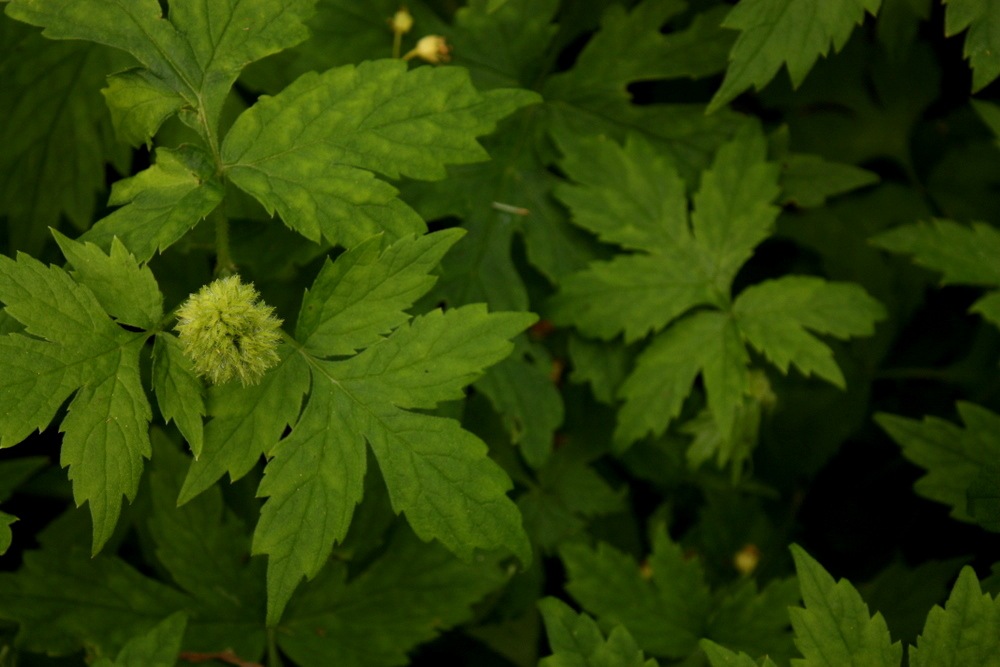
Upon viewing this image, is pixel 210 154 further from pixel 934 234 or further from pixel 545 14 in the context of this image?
pixel 934 234

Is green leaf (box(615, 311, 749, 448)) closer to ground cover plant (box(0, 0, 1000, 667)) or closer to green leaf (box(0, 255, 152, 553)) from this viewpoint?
ground cover plant (box(0, 0, 1000, 667))

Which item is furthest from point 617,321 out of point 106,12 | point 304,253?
point 106,12

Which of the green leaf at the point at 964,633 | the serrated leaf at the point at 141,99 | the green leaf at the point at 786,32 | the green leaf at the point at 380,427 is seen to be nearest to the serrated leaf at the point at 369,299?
the green leaf at the point at 380,427

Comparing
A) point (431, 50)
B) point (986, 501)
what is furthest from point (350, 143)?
point (986, 501)

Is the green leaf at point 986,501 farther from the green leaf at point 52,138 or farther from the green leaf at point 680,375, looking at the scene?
the green leaf at point 52,138

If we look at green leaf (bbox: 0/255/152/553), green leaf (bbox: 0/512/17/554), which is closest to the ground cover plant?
green leaf (bbox: 0/255/152/553)

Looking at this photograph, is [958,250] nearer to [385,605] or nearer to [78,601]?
[385,605]

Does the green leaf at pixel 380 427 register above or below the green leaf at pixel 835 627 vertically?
above
